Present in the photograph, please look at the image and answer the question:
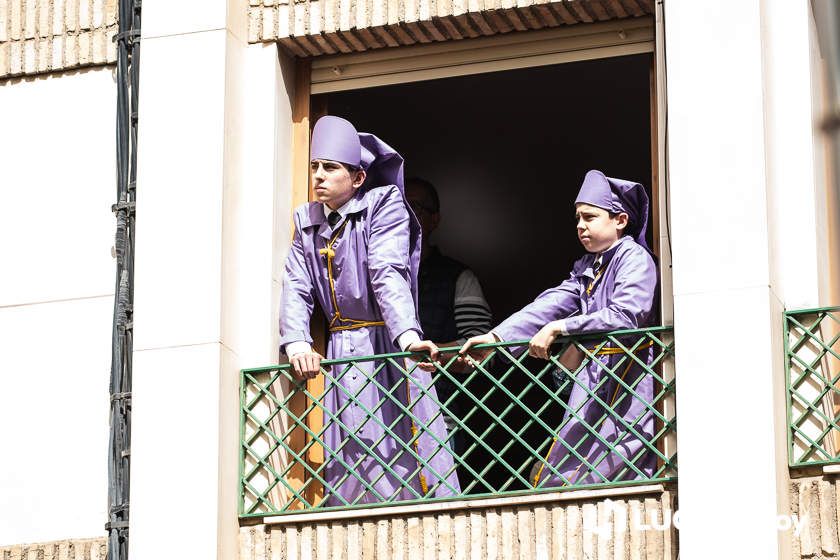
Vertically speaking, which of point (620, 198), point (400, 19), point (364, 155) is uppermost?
point (400, 19)

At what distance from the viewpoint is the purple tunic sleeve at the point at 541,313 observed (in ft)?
33.8

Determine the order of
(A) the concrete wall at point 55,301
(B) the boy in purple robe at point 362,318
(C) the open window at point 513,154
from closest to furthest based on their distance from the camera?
(B) the boy in purple robe at point 362,318 < (A) the concrete wall at point 55,301 < (C) the open window at point 513,154

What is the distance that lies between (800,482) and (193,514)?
263 cm

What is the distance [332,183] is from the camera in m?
10.6

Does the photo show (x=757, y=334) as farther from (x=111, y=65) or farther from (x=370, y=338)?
(x=111, y=65)

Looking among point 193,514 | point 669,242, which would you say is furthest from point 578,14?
point 193,514

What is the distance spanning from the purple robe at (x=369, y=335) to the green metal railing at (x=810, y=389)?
153cm

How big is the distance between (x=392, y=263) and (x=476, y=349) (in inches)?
25.7

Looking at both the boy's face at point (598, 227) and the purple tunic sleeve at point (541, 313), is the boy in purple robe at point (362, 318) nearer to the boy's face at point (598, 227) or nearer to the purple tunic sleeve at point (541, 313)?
the purple tunic sleeve at point (541, 313)

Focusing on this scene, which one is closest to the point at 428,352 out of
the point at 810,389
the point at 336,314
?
the point at 336,314

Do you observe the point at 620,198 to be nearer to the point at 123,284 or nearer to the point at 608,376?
the point at 608,376

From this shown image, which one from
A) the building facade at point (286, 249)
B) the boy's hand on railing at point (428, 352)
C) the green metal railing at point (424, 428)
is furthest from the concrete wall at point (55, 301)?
the boy's hand on railing at point (428, 352)

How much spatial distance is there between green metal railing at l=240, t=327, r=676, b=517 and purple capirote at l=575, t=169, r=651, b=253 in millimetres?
673

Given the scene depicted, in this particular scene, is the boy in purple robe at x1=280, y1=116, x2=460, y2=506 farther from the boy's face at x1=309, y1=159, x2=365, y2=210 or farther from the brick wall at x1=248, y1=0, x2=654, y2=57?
Result: the brick wall at x1=248, y1=0, x2=654, y2=57
